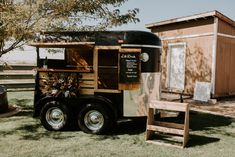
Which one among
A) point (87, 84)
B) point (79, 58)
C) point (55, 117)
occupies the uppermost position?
A: point (79, 58)

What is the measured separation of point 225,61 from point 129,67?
891 cm

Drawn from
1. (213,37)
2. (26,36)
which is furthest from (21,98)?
(213,37)

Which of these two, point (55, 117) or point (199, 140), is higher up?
point (55, 117)

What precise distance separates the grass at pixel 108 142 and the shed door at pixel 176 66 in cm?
703

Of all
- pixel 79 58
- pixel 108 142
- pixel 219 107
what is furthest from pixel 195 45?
pixel 108 142

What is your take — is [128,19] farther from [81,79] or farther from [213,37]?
[213,37]

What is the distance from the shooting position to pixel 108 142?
8117 mm

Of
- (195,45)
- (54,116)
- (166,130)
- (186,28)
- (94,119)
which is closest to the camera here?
(166,130)

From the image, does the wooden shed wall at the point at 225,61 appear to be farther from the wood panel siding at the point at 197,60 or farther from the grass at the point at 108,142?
the grass at the point at 108,142

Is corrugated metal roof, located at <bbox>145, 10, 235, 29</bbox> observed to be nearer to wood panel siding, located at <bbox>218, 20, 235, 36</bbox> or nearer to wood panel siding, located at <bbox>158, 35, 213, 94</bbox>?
wood panel siding, located at <bbox>218, 20, 235, 36</bbox>

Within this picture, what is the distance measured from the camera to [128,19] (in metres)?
11.8

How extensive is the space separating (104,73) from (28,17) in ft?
11.9

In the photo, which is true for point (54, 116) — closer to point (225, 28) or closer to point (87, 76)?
point (87, 76)

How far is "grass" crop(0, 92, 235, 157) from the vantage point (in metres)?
7.26
